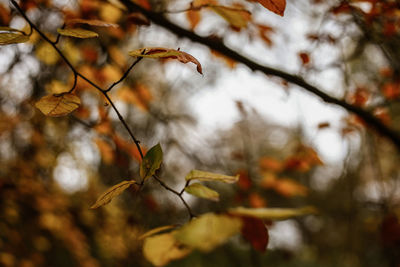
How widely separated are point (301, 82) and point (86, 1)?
1.21m

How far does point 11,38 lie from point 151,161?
1.07 ft

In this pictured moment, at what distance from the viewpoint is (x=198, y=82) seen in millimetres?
3646

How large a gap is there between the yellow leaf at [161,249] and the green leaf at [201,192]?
9 cm

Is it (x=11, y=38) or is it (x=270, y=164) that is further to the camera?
(x=270, y=164)

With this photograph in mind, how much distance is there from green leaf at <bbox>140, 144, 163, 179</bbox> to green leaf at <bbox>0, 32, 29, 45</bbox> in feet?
0.98

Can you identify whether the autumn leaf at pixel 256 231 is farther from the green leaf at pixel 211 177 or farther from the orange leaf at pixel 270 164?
the orange leaf at pixel 270 164

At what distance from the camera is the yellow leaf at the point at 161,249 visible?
1.73 ft

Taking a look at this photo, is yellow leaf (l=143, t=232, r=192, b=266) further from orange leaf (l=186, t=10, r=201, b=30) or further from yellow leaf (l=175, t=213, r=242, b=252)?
orange leaf (l=186, t=10, r=201, b=30)

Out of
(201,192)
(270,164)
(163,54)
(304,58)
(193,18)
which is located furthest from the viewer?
(270,164)

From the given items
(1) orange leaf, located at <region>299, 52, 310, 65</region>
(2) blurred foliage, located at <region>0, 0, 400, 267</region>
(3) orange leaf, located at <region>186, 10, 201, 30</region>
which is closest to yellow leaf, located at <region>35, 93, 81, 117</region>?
(2) blurred foliage, located at <region>0, 0, 400, 267</region>

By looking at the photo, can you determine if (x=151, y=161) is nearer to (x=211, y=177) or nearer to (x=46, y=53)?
(x=211, y=177)

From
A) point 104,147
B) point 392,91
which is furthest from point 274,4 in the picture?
point 392,91

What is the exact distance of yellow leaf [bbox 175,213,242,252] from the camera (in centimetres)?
33

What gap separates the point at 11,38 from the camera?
20.4 inches
